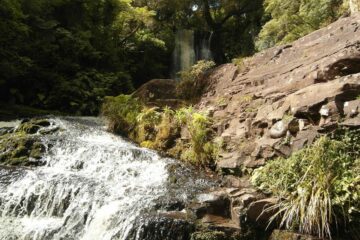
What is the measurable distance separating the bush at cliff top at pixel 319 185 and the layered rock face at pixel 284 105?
244mm

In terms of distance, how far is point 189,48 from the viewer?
22.5 m

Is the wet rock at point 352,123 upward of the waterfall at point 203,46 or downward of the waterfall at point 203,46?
downward

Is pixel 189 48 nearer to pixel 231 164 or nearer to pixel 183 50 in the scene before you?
pixel 183 50

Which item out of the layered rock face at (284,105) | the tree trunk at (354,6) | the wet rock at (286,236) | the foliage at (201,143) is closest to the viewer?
the wet rock at (286,236)

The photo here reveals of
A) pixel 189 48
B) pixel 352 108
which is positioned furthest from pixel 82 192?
pixel 189 48

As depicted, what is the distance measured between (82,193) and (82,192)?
27 millimetres

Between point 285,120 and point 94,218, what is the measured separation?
3.69 metres

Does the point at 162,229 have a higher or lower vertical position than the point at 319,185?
lower

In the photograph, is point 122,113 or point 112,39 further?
point 112,39

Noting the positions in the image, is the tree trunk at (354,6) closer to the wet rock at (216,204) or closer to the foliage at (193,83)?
the foliage at (193,83)

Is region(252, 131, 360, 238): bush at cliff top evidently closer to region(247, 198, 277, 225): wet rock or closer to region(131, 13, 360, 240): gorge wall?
region(247, 198, 277, 225): wet rock

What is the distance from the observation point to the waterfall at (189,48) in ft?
72.9

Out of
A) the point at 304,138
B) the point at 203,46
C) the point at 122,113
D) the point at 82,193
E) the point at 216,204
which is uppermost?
the point at 203,46

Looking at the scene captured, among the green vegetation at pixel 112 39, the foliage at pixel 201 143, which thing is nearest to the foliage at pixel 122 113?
the green vegetation at pixel 112 39
